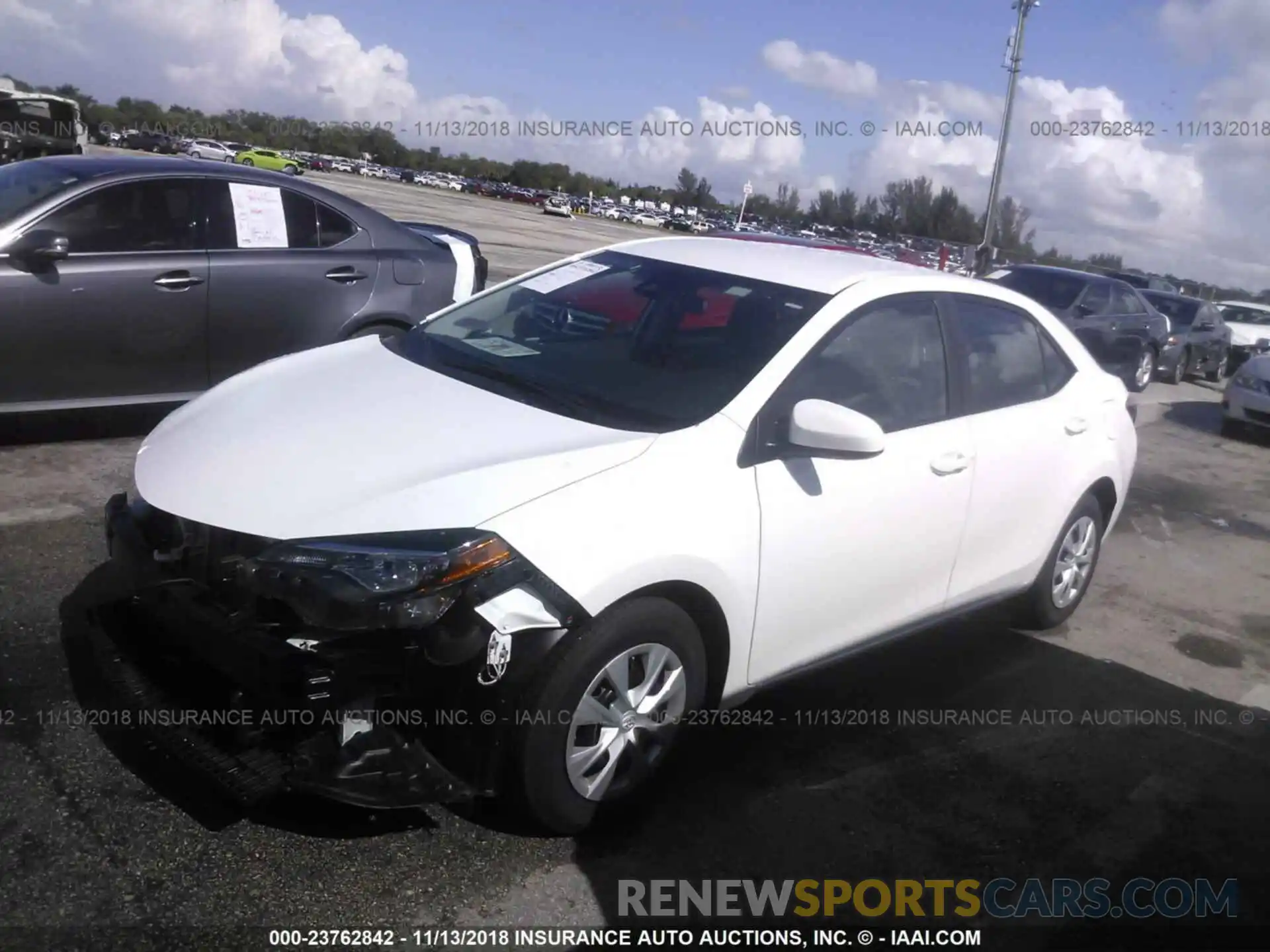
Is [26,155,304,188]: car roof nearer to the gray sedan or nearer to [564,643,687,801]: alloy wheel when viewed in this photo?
the gray sedan

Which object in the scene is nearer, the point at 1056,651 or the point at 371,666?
the point at 371,666

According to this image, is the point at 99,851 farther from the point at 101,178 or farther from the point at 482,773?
the point at 101,178

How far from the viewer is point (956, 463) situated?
405 centimetres

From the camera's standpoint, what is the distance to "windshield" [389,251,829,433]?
138 inches

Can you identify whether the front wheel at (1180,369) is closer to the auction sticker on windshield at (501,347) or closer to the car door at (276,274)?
the car door at (276,274)

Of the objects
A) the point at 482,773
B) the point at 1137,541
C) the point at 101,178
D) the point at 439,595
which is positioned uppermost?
the point at 101,178

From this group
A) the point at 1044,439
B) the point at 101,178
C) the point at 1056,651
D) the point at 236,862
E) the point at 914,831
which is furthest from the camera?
the point at 101,178

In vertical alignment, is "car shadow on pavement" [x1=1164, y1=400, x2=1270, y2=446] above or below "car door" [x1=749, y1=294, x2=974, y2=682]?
below

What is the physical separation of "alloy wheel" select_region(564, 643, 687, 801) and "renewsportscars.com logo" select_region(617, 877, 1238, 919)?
30cm

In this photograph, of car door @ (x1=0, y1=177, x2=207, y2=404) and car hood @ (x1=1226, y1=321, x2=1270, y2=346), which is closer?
car door @ (x1=0, y1=177, x2=207, y2=404)

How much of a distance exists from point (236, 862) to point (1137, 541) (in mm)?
6248

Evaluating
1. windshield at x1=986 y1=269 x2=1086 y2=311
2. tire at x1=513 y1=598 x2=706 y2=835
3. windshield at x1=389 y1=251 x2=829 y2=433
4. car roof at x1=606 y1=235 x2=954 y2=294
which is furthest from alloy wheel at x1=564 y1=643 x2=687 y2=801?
windshield at x1=986 y1=269 x2=1086 y2=311

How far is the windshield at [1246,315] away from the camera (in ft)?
72.8

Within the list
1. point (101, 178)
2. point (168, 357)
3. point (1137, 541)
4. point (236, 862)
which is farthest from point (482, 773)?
point (1137, 541)
